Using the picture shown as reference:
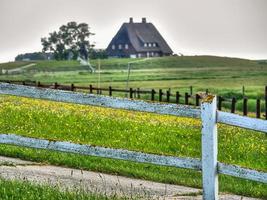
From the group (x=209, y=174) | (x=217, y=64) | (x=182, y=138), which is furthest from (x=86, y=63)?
(x=209, y=174)

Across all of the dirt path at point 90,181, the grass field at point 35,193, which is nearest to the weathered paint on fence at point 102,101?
the dirt path at point 90,181

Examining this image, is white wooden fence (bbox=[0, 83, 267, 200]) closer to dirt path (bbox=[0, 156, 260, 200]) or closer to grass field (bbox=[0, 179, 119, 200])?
dirt path (bbox=[0, 156, 260, 200])

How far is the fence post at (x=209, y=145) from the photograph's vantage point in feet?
29.7

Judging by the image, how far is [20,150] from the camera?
1428 cm

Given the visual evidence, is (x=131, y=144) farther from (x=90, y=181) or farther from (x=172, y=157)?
(x=172, y=157)

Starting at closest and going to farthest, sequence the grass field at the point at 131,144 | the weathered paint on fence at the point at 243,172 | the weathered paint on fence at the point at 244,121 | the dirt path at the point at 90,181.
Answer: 1. the weathered paint on fence at the point at 244,121
2. the weathered paint on fence at the point at 243,172
3. the dirt path at the point at 90,181
4. the grass field at the point at 131,144

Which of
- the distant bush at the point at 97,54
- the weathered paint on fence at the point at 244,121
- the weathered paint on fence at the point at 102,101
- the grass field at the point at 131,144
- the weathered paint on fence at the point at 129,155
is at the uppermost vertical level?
the weathered paint on fence at the point at 102,101

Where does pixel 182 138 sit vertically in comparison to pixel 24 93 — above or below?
below

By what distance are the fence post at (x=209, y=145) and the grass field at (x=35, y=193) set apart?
4.28 ft

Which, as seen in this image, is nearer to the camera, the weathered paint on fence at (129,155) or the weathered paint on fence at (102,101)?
the weathered paint on fence at (129,155)

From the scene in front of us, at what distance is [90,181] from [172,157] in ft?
6.57

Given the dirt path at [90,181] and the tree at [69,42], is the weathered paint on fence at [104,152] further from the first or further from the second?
the tree at [69,42]

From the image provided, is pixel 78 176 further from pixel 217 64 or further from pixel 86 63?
pixel 217 64

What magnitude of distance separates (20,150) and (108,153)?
480 cm
